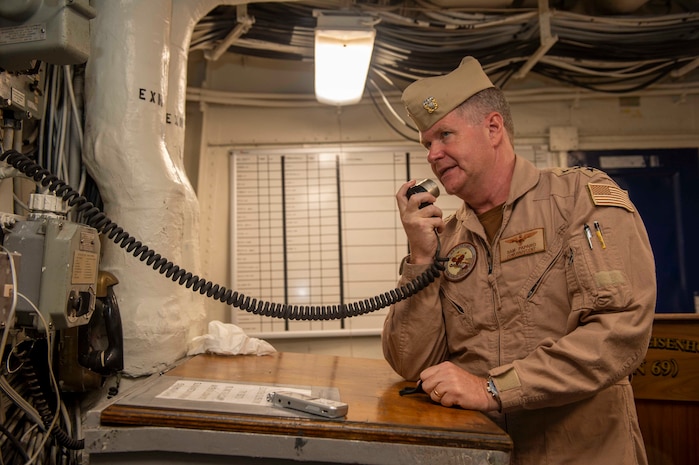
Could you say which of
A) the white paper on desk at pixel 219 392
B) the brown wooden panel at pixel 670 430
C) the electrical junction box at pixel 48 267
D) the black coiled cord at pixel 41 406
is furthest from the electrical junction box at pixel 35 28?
the brown wooden panel at pixel 670 430

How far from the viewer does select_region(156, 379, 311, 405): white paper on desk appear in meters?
1.08

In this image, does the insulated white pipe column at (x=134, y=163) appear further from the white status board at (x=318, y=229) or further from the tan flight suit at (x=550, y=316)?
the white status board at (x=318, y=229)

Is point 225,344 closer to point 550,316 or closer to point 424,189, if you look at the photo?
point 424,189

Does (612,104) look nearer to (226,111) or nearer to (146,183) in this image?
(226,111)

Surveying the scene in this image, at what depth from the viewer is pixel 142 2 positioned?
161 centimetres

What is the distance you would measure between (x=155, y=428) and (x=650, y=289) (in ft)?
3.77

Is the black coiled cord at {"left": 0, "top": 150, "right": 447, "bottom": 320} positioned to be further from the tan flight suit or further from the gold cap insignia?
the gold cap insignia

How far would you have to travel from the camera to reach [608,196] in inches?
50.2

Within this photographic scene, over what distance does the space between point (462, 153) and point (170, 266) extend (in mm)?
949

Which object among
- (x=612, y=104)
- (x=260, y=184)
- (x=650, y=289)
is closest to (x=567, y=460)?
(x=650, y=289)

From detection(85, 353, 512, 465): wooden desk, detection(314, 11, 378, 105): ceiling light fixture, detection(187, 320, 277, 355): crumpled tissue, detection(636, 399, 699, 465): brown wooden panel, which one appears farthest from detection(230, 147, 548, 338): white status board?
detection(85, 353, 512, 465): wooden desk

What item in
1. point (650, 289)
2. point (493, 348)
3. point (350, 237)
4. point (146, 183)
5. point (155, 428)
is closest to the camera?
point (155, 428)

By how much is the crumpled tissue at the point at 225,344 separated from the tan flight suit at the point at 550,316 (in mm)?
528

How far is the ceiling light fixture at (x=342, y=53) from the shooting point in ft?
6.87
